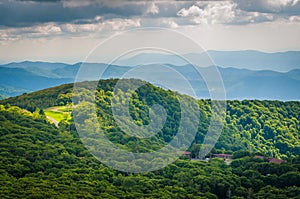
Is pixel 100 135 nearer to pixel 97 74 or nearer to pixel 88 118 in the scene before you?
pixel 88 118

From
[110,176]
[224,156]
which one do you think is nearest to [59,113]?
[224,156]

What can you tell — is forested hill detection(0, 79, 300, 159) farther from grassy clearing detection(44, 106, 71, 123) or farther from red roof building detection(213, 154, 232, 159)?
red roof building detection(213, 154, 232, 159)

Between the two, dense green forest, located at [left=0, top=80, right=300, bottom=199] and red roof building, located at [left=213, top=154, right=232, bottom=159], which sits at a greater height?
dense green forest, located at [left=0, top=80, right=300, bottom=199]

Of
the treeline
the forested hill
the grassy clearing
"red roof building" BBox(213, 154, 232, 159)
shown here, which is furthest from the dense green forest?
the grassy clearing

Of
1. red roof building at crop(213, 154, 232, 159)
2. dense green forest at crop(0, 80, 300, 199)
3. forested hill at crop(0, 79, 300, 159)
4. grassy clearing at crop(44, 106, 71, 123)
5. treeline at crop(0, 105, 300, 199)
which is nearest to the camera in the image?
treeline at crop(0, 105, 300, 199)

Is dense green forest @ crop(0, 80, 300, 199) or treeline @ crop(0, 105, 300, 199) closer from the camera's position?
treeline @ crop(0, 105, 300, 199)

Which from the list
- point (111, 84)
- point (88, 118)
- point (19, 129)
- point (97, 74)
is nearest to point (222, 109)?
point (111, 84)

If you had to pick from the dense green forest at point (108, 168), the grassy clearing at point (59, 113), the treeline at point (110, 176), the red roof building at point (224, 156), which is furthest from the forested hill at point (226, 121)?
the treeline at point (110, 176)
